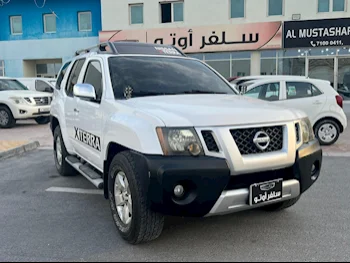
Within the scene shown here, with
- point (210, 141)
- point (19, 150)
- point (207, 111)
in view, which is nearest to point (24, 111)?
point (19, 150)

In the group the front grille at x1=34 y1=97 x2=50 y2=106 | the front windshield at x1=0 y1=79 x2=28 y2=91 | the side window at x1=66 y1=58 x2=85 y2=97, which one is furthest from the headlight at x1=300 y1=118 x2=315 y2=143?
the front windshield at x1=0 y1=79 x2=28 y2=91

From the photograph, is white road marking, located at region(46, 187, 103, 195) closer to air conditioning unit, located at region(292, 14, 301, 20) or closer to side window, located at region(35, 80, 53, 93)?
side window, located at region(35, 80, 53, 93)

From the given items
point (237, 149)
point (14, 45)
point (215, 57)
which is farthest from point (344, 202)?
point (14, 45)

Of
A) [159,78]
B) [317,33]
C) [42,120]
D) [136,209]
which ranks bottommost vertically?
[42,120]

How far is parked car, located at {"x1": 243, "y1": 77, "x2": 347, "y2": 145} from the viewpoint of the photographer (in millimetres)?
7992

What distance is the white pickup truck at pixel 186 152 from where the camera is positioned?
→ 271cm

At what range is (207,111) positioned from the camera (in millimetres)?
2910

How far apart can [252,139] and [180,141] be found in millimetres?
605

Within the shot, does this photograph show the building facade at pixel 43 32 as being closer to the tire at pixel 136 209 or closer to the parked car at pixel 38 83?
the parked car at pixel 38 83

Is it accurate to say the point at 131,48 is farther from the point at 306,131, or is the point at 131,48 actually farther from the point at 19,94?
the point at 19,94

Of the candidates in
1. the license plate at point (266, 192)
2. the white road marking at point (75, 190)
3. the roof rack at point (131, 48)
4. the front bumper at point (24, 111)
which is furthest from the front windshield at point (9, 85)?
the license plate at point (266, 192)

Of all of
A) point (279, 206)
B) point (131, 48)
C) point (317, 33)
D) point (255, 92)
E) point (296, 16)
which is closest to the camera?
point (279, 206)

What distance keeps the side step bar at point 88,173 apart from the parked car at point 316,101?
14.8 feet

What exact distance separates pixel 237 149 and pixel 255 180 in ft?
1.10
